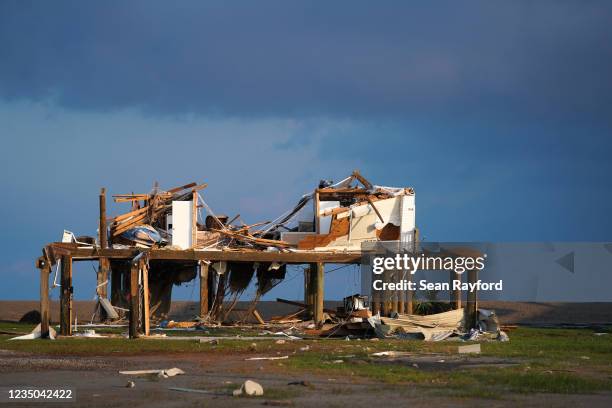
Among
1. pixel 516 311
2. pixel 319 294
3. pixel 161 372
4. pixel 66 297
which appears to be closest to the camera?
pixel 161 372

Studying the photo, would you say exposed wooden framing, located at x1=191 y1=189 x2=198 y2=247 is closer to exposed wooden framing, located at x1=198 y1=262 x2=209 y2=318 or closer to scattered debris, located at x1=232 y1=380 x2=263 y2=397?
exposed wooden framing, located at x1=198 y1=262 x2=209 y2=318

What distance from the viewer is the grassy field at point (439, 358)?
17.1 m

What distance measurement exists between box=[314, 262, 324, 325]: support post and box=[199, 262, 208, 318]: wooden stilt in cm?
432

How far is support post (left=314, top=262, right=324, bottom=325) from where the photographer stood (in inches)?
1556

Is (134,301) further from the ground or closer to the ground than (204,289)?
further from the ground

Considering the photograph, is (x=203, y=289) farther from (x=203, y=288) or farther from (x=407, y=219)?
(x=407, y=219)

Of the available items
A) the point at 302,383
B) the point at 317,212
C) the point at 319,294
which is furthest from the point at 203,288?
the point at 302,383

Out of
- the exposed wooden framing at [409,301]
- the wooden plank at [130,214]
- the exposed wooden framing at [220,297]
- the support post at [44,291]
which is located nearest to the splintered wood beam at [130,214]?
the wooden plank at [130,214]

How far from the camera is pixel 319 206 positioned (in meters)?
42.5

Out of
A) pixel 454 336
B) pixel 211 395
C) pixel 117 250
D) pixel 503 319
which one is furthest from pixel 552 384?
pixel 503 319

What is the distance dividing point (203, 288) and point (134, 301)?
11466 millimetres

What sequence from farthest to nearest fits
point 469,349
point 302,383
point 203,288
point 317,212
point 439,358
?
point 317,212
point 203,288
point 469,349
point 439,358
point 302,383

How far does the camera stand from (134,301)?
2961cm

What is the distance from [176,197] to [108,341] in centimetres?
1339
